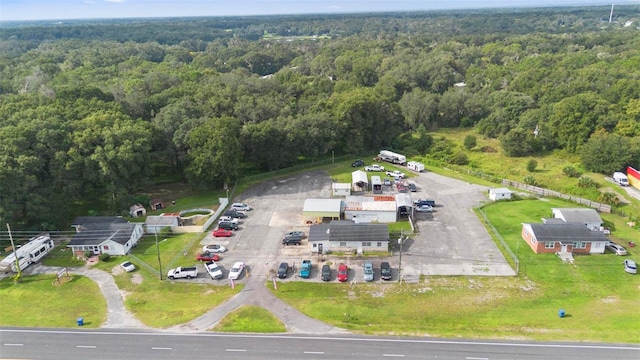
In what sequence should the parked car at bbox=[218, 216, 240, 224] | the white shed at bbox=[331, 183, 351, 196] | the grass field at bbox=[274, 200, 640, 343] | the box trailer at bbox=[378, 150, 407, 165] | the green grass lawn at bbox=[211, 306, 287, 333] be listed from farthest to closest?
the box trailer at bbox=[378, 150, 407, 165] < the white shed at bbox=[331, 183, 351, 196] < the parked car at bbox=[218, 216, 240, 224] < the green grass lawn at bbox=[211, 306, 287, 333] < the grass field at bbox=[274, 200, 640, 343]

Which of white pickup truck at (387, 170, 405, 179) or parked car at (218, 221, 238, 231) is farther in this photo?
white pickup truck at (387, 170, 405, 179)

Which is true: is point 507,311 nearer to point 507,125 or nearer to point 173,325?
point 173,325

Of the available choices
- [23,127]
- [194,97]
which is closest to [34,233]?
[23,127]

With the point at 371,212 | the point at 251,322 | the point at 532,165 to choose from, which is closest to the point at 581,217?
the point at 532,165

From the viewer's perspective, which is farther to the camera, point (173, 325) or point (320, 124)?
point (320, 124)

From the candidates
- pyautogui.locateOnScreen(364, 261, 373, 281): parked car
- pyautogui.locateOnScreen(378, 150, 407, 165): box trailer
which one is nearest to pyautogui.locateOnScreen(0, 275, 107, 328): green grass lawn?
pyautogui.locateOnScreen(364, 261, 373, 281): parked car

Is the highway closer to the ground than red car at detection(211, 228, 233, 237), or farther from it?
farther from it

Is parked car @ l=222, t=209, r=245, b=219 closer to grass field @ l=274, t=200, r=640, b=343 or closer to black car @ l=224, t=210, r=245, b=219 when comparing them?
black car @ l=224, t=210, r=245, b=219
